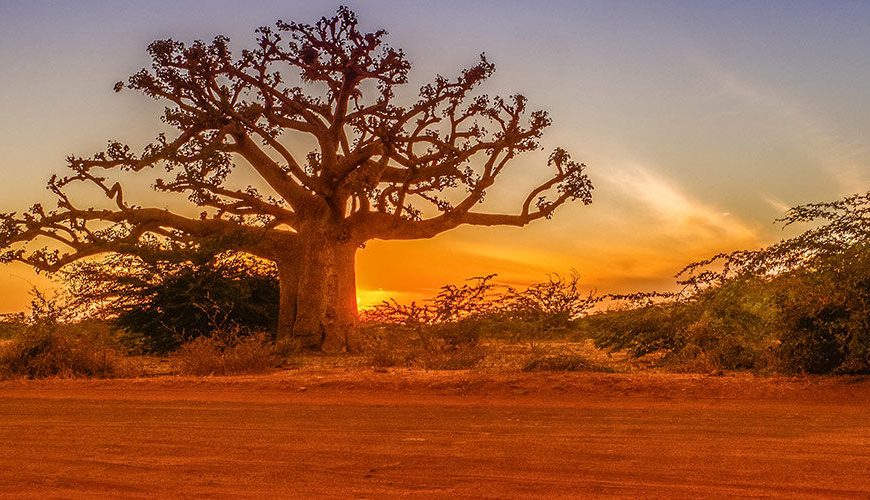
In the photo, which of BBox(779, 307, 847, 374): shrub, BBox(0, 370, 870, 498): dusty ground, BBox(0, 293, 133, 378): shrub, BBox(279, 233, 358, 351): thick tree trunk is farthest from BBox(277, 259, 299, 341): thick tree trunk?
BBox(779, 307, 847, 374): shrub

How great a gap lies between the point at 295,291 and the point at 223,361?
702 cm

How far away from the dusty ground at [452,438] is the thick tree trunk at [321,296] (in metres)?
7.79

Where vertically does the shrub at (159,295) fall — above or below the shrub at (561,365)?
above

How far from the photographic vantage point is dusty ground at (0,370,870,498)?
488 centimetres

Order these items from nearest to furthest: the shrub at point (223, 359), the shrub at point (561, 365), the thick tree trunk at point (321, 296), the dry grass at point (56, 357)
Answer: the shrub at point (561, 365) < the shrub at point (223, 359) < the dry grass at point (56, 357) < the thick tree trunk at point (321, 296)

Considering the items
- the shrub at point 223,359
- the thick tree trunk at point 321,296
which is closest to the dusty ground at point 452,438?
the shrub at point 223,359

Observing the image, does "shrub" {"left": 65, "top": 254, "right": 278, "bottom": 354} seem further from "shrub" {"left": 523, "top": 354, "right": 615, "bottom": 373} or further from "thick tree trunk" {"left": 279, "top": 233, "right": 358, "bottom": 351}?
"shrub" {"left": 523, "top": 354, "right": 615, "bottom": 373}

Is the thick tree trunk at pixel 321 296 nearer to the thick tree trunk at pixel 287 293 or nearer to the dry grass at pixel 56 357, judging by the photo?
the thick tree trunk at pixel 287 293

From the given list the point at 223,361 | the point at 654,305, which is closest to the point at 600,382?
the point at 654,305

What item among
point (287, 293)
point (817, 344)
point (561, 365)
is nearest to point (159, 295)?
point (287, 293)

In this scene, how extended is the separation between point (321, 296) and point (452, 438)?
12.5 meters

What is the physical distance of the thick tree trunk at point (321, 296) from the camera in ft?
60.5

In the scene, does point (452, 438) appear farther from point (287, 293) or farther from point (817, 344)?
point (287, 293)

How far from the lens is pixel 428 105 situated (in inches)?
794
